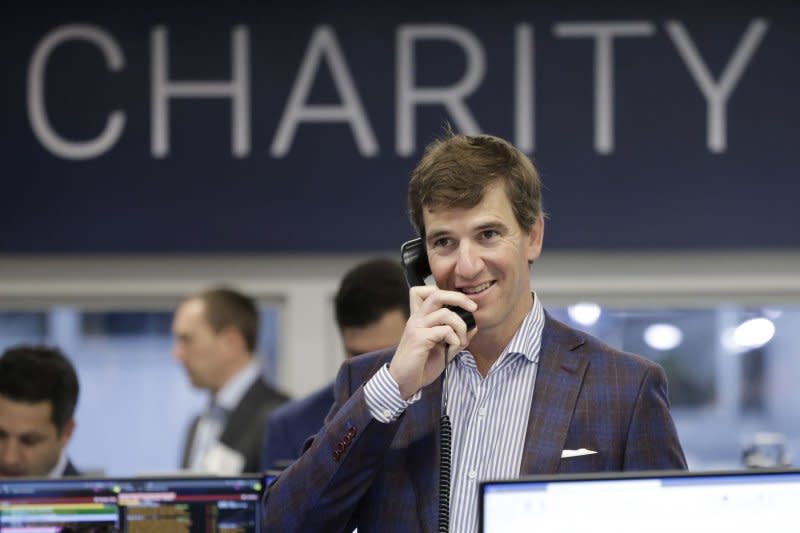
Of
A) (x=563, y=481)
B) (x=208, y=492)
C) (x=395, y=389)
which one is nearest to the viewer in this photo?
(x=563, y=481)

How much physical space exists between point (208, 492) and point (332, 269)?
3046 millimetres

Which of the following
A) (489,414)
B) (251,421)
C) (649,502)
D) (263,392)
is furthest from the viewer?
(263,392)

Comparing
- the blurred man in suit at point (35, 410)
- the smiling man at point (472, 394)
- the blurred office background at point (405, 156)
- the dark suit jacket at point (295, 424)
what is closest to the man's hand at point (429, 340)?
the smiling man at point (472, 394)

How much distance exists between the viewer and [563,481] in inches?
69.6

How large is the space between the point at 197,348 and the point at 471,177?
3.22 metres

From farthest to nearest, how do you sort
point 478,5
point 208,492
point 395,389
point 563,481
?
1. point 478,5
2. point 208,492
3. point 395,389
4. point 563,481

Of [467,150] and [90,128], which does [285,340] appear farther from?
[467,150]

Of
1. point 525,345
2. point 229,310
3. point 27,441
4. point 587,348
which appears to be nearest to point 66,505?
point 525,345

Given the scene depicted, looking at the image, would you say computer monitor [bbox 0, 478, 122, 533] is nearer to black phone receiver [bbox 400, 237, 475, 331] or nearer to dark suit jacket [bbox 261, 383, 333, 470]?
black phone receiver [bbox 400, 237, 475, 331]

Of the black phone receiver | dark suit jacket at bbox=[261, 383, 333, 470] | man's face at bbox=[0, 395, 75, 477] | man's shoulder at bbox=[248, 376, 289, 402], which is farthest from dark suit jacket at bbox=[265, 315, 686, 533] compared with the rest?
man's shoulder at bbox=[248, 376, 289, 402]

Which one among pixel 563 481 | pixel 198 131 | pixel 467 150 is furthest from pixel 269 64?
pixel 563 481

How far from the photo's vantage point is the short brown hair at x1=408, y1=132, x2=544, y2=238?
2213 mm

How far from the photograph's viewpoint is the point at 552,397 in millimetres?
2227

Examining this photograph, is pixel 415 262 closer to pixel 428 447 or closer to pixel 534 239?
pixel 534 239
